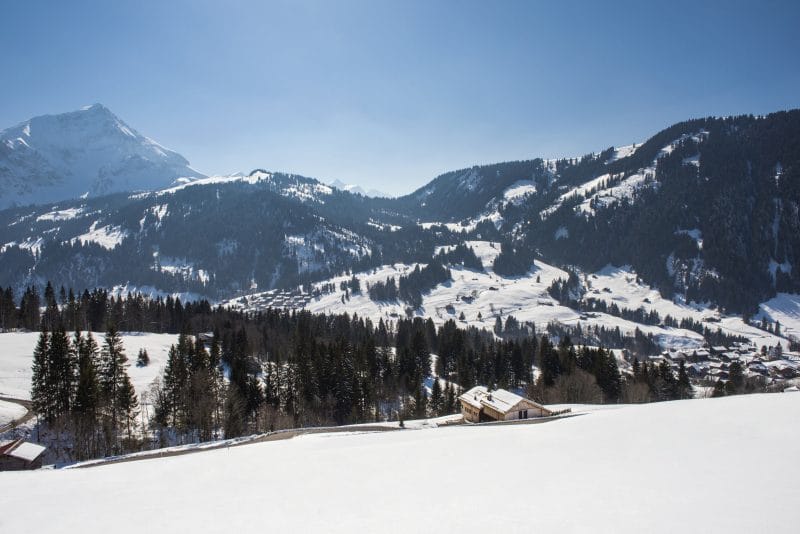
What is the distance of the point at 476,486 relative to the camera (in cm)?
1873

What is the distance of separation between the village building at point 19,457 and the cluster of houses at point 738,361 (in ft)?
524

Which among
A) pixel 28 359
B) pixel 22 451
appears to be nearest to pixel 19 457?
pixel 22 451

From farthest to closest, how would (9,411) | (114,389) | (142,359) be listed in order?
(142,359) < (114,389) < (9,411)

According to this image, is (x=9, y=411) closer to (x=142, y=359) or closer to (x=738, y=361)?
(x=142, y=359)

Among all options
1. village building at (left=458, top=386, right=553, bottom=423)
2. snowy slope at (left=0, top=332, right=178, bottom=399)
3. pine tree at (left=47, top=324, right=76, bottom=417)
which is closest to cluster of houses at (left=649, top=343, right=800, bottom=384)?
village building at (left=458, top=386, right=553, bottom=423)

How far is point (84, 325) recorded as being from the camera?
397ft

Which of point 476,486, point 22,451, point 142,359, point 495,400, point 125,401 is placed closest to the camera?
point 476,486

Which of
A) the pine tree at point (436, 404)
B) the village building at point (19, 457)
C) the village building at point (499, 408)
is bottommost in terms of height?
the pine tree at point (436, 404)

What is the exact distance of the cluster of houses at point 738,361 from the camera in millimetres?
135125

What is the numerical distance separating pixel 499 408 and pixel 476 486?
4073 centimetres

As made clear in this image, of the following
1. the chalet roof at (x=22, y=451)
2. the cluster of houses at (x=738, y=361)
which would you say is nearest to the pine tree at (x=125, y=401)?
the chalet roof at (x=22, y=451)

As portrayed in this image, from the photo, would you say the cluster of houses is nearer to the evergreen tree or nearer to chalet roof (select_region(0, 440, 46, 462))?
the evergreen tree

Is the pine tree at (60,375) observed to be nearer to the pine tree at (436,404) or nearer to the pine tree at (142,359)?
the pine tree at (142,359)

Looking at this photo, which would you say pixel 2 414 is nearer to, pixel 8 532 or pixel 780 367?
pixel 8 532
